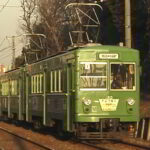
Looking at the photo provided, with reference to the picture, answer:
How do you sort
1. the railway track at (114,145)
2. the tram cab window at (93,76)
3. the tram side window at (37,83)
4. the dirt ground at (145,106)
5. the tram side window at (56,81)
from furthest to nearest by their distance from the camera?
the dirt ground at (145,106) → the tram side window at (37,83) → the tram side window at (56,81) → the tram cab window at (93,76) → the railway track at (114,145)

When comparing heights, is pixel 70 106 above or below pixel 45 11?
below

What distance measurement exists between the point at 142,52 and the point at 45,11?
1356cm

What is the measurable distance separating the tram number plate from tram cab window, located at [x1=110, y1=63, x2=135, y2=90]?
0.44 metres

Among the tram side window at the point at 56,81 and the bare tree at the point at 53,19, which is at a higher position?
the bare tree at the point at 53,19

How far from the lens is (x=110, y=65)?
746 inches

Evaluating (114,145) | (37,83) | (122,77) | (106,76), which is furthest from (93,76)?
(37,83)

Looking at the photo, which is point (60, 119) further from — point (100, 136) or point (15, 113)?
point (15, 113)

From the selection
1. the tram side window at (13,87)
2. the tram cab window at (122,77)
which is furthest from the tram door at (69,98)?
the tram side window at (13,87)

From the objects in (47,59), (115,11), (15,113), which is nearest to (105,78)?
(47,59)

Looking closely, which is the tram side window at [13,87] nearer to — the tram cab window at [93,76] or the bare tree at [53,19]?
the tram cab window at [93,76]

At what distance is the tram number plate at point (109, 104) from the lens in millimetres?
18766

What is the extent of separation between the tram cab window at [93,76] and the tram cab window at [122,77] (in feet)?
1.03

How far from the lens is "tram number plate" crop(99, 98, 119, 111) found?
739 inches

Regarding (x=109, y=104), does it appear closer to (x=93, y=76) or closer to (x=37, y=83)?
(x=93, y=76)
